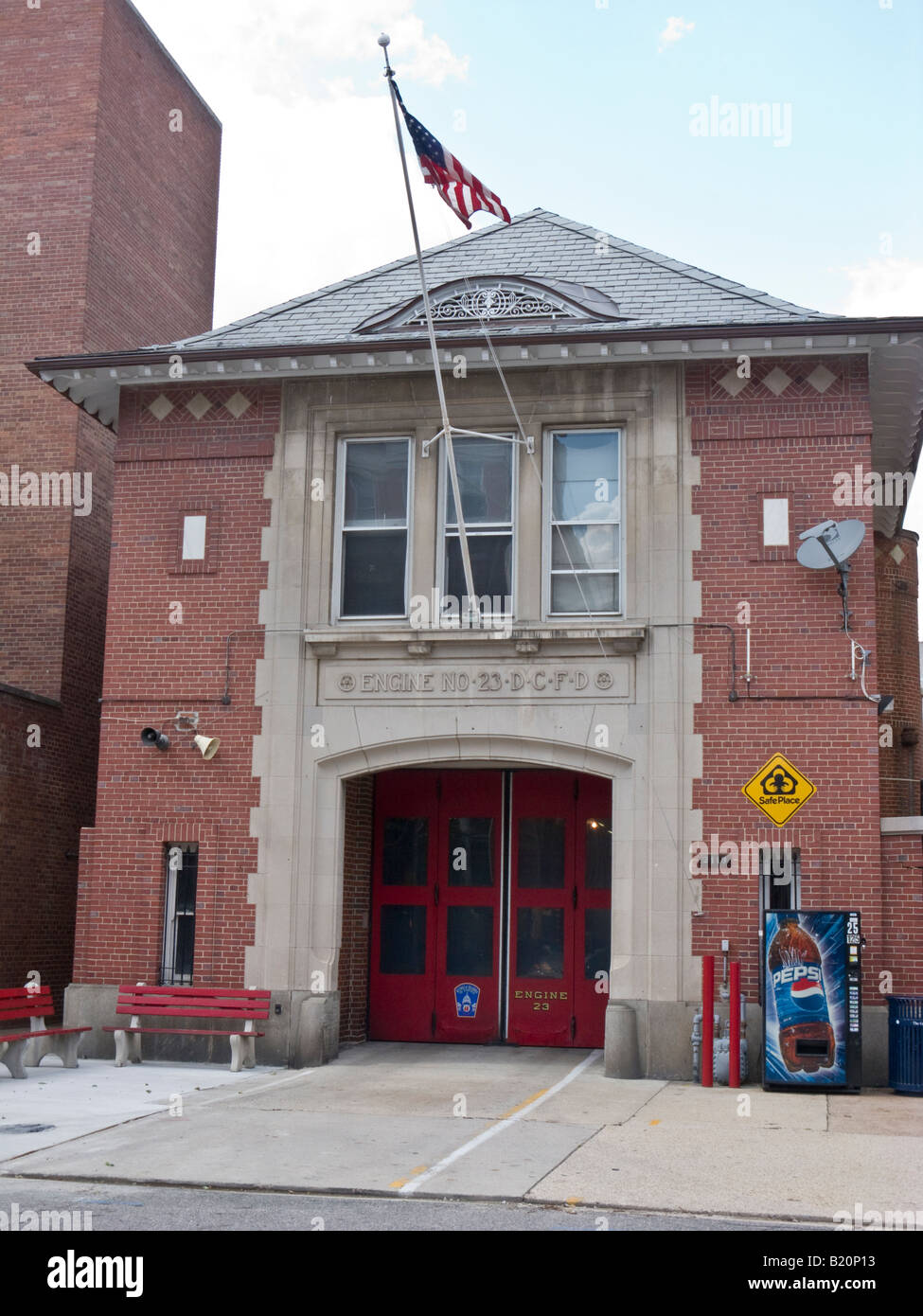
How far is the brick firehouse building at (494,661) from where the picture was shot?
14367mm

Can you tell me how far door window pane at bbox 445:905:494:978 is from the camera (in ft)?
54.7

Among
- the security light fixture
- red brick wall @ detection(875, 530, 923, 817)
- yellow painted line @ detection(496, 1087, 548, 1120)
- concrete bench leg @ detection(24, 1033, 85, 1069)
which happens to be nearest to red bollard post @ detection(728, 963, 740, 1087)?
yellow painted line @ detection(496, 1087, 548, 1120)

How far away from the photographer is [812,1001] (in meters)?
13.0

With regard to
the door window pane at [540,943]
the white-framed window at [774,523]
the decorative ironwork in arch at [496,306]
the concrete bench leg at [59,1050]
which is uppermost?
the decorative ironwork in arch at [496,306]

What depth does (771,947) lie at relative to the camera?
42.9 ft

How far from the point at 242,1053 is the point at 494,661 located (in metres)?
4.86

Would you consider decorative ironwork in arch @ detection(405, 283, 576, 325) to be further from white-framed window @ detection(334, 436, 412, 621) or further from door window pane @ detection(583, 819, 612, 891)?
door window pane @ detection(583, 819, 612, 891)

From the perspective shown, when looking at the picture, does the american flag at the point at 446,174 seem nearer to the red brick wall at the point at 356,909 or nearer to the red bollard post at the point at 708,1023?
the red brick wall at the point at 356,909

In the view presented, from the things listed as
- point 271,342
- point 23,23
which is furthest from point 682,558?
point 23,23

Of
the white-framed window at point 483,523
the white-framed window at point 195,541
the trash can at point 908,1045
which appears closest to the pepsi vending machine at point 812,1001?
the trash can at point 908,1045

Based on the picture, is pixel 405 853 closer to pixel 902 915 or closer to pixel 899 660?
pixel 902 915

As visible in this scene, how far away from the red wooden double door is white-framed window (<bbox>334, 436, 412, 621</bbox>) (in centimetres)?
251

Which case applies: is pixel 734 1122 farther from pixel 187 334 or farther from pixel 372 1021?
pixel 187 334

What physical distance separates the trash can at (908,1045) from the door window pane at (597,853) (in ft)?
14.3
